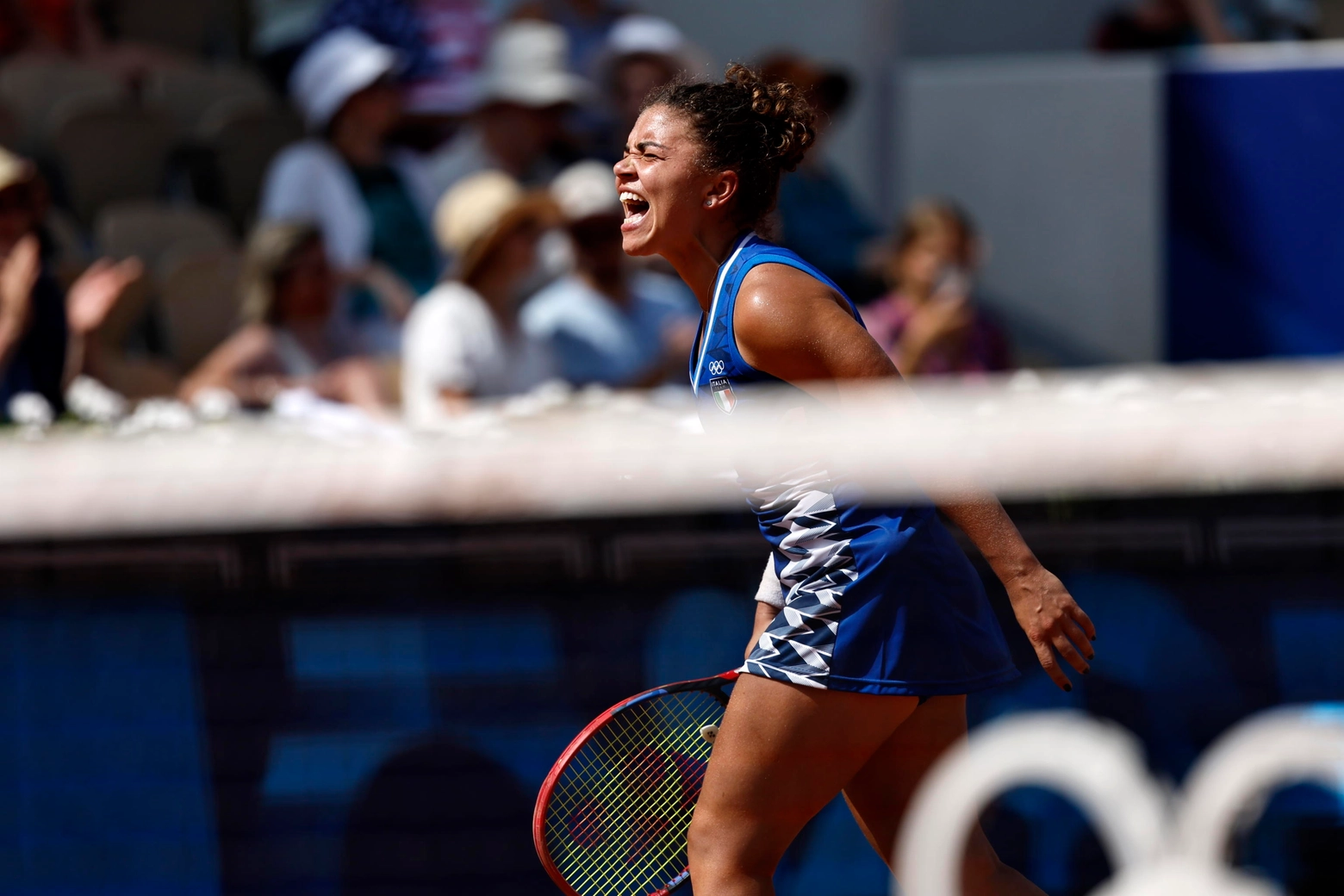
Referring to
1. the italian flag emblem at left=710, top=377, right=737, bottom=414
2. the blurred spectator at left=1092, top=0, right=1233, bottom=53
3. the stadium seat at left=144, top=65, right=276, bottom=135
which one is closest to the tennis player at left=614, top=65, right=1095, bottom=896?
the italian flag emblem at left=710, top=377, right=737, bottom=414

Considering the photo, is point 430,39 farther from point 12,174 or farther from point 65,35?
point 12,174

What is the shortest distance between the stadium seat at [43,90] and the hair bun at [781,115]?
14.7 feet

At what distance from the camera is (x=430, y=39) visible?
687 cm

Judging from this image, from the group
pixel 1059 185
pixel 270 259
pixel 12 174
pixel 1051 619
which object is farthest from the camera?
pixel 1059 185

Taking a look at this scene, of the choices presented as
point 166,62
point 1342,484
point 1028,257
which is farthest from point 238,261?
point 1342,484

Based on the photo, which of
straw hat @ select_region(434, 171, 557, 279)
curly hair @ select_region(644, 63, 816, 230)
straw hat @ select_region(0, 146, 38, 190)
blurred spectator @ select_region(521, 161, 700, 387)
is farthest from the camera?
blurred spectator @ select_region(521, 161, 700, 387)

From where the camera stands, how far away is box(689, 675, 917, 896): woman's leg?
2369mm

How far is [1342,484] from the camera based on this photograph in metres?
2.39

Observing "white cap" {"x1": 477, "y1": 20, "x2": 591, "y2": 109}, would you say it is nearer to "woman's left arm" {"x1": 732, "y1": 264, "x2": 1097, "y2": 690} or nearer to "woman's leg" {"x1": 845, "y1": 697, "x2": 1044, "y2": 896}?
"woman's left arm" {"x1": 732, "y1": 264, "x2": 1097, "y2": 690}

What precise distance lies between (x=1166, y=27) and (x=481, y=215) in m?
3.76

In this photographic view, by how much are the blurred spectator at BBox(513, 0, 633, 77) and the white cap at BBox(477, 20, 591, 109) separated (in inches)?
5.0

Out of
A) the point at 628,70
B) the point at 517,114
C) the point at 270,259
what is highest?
the point at 628,70

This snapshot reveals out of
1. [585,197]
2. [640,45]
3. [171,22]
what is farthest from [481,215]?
[171,22]

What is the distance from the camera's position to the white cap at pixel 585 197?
218 inches
